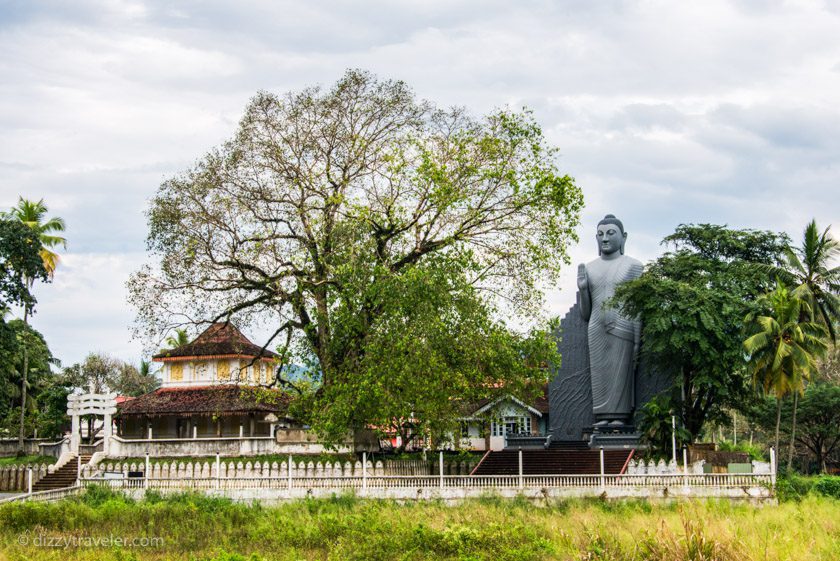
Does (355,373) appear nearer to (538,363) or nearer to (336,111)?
(538,363)

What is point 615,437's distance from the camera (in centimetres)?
3406

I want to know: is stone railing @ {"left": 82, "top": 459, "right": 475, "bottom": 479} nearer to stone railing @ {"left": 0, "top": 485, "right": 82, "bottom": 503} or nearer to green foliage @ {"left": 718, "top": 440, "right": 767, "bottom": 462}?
stone railing @ {"left": 0, "top": 485, "right": 82, "bottom": 503}

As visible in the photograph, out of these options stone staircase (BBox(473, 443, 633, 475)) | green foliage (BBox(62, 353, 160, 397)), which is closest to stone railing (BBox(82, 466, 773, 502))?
stone staircase (BBox(473, 443, 633, 475))

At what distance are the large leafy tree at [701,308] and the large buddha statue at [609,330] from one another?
78 cm

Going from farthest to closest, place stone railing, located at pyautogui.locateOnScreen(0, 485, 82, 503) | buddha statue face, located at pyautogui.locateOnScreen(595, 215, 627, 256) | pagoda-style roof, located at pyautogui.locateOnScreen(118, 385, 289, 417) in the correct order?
pagoda-style roof, located at pyautogui.locateOnScreen(118, 385, 289, 417), buddha statue face, located at pyautogui.locateOnScreen(595, 215, 627, 256), stone railing, located at pyautogui.locateOnScreen(0, 485, 82, 503)

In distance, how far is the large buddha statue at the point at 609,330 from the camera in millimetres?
36250

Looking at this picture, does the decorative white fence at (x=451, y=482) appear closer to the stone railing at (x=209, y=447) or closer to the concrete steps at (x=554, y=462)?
the concrete steps at (x=554, y=462)

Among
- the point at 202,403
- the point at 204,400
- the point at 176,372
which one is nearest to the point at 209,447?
the point at 202,403

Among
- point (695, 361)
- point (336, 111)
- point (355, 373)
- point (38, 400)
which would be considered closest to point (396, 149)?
point (336, 111)

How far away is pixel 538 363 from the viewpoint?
31.4 metres

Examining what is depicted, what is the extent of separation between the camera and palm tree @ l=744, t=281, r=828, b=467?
1154 inches

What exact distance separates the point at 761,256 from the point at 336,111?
15.9 metres

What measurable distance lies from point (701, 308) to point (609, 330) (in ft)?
17.9

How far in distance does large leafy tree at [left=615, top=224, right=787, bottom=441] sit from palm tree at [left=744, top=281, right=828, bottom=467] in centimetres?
154
